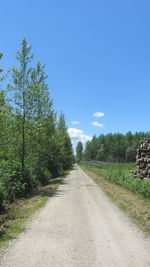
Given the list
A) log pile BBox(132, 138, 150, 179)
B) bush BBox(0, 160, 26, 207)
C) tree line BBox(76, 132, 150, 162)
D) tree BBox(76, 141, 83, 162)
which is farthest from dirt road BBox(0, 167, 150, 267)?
tree BBox(76, 141, 83, 162)

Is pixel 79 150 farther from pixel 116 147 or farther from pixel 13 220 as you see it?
pixel 13 220

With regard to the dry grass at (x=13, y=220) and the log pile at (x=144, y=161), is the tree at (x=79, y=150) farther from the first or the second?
the dry grass at (x=13, y=220)

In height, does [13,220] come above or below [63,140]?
below

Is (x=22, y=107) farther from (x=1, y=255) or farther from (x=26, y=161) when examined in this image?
(x=1, y=255)

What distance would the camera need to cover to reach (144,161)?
16078 millimetres

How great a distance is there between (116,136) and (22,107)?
10066cm

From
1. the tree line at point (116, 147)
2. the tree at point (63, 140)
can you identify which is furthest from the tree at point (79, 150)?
the tree at point (63, 140)

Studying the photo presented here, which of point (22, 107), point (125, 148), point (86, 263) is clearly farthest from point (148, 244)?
point (125, 148)

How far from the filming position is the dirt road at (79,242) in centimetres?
432

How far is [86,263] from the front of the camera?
4.22 meters

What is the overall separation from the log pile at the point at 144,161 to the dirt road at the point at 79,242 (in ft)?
25.3

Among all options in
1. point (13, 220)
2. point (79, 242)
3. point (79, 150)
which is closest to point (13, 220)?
point (13, 220)

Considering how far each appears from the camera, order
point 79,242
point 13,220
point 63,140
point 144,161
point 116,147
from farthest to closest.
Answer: point 116,147, point 63,140, point 144,161, point 13,220, point 79,242

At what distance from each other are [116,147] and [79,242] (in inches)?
3968
